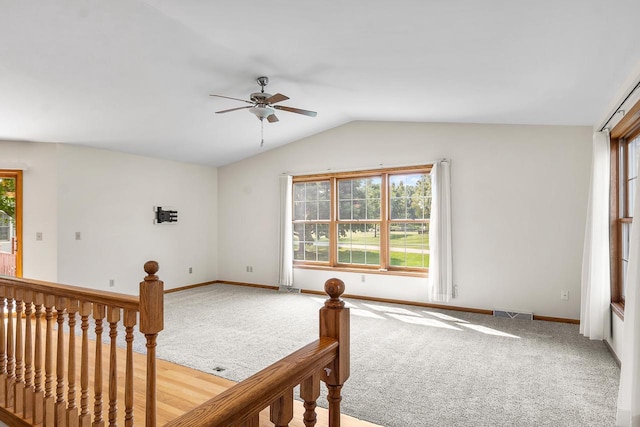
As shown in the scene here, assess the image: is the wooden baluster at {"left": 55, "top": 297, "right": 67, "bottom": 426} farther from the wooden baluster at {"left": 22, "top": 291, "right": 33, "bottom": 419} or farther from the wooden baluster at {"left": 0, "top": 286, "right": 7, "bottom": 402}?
the wooden baluster at {"left": 0, "top": 286, "right": 7, "bottom": 402}

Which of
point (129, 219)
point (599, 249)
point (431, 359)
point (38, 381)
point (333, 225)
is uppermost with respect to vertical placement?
point (129, 219)

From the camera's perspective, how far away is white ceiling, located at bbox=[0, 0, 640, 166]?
234 cm

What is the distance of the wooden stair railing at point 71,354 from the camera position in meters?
1.83

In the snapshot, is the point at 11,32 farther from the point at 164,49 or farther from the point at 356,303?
the point at 356,303

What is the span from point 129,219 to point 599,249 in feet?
20.8

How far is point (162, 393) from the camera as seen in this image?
279 cm

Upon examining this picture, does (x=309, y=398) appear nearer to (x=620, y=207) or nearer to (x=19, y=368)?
(x=19, y=368)

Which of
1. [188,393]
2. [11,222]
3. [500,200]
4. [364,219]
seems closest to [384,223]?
[364,219]

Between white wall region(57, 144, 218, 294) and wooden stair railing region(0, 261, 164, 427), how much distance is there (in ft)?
9.97

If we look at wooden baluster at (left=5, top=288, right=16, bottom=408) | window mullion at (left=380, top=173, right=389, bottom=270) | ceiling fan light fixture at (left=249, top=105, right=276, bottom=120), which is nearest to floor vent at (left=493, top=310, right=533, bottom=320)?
window mullion at (left=380, top=173, right=389, bottom=270)

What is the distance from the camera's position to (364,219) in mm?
6195

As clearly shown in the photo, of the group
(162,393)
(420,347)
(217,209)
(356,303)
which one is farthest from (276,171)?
(162,393)

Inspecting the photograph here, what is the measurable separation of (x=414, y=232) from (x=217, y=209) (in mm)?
4078

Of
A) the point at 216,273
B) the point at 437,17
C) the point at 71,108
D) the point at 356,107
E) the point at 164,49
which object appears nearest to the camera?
the point at 437,17
